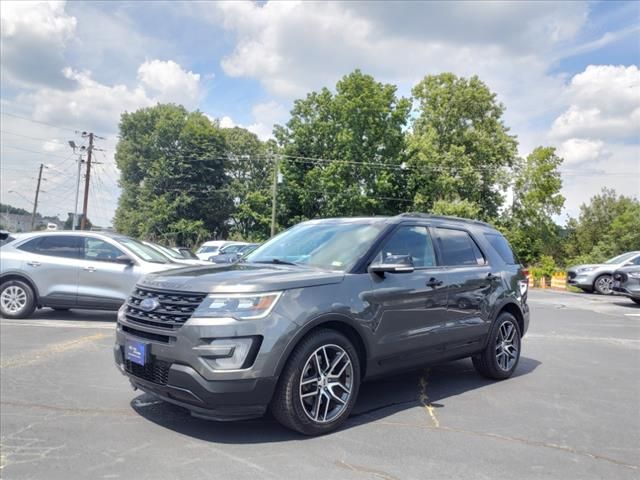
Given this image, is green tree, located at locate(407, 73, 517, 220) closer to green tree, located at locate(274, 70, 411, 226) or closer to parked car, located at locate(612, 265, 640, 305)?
green tree, located at locate(274, 70, 411, 226)

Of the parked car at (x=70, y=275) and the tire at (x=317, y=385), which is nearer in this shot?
the tire at (x=317, y=385)

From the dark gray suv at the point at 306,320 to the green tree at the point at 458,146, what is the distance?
38126 mm

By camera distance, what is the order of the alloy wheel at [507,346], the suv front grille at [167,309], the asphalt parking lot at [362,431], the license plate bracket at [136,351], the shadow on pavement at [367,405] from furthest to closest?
the alloy wheel at [507,346], the shadow on pavement at [367,405], the license plate bracket at [136,351], the suv front grille at [167,309], the asphalt parking lot at [362,431]

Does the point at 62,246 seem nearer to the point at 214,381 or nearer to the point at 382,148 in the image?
the point at 214,381

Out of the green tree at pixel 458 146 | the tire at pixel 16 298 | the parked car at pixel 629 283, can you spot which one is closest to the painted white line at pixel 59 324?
the tire at pixel 16 298

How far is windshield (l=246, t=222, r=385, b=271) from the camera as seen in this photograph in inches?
184

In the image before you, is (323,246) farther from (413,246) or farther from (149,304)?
(149,304)

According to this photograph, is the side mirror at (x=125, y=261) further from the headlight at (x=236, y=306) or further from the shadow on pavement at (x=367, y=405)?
the headlight at (x=236, y=306)

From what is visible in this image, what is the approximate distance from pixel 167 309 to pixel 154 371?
0.47 meters

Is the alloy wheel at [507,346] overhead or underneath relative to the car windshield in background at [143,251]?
underneath

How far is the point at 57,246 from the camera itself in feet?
31.4

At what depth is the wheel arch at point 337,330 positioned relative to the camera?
151 inches

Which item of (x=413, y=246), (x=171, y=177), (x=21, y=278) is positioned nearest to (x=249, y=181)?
(x=171, y=177)

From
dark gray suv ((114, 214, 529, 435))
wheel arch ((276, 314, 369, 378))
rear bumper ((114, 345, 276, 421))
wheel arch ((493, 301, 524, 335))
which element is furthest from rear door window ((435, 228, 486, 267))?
rear bumper ((114, 345, 276, 421))
